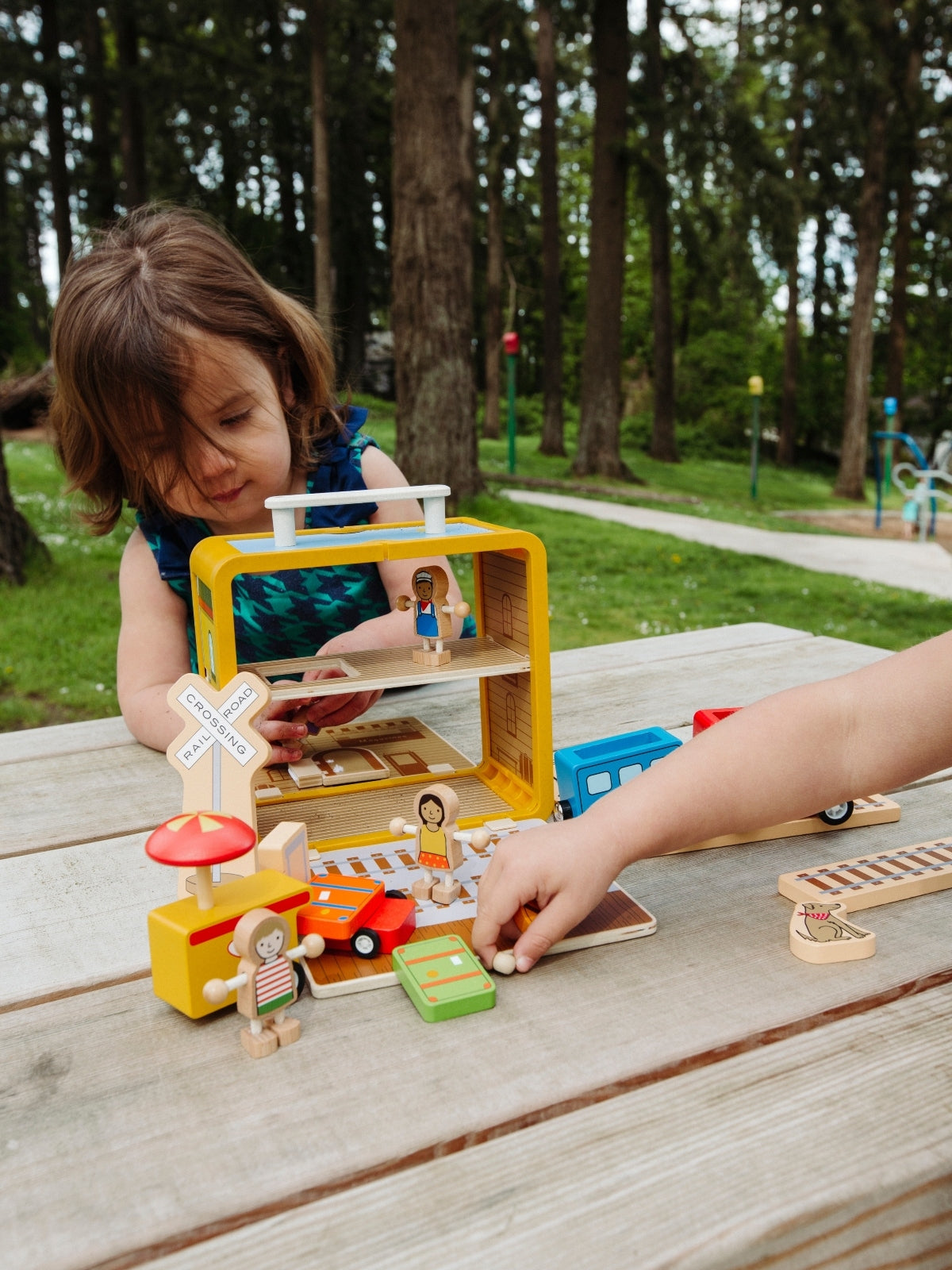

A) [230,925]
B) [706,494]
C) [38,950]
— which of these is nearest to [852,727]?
[230,925]

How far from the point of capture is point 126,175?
11680 mm

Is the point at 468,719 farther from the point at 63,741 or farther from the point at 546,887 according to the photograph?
the point at 546,887

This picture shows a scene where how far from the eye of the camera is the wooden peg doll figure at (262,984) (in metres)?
0.79

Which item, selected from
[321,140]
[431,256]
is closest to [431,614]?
[431,256]

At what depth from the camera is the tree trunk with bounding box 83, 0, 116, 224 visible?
12156mm

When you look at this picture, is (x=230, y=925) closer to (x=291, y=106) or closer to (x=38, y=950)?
(x=38, y=950)

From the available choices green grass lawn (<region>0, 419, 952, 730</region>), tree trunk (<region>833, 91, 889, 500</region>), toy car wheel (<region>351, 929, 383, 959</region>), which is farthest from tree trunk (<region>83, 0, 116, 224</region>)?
toy car wheel (<region>351, 929, 383, 959</region>)

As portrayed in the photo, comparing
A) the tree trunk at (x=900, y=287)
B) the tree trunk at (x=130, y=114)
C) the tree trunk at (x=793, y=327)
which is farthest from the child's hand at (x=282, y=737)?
the tree trunk at (x=900, y=287)

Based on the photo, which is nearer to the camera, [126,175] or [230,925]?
[230,925]

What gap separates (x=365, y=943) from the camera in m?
0.92

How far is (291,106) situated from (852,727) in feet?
49.8

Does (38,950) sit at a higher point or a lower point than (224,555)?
lower

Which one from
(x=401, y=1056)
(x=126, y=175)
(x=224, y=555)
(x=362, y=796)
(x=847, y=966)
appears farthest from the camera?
(x=126, y=175)

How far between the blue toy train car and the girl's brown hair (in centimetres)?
73
